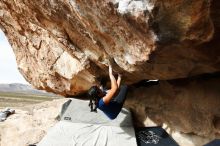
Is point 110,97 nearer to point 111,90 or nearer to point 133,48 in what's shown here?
point 111,90

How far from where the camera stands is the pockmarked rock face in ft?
15.9

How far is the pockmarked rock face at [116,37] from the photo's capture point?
4.85 metres

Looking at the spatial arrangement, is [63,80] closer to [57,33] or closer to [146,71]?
[57,33]

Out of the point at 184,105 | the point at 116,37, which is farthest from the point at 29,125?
the point at 116,37

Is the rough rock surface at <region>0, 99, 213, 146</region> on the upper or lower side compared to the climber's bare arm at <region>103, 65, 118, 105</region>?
lower

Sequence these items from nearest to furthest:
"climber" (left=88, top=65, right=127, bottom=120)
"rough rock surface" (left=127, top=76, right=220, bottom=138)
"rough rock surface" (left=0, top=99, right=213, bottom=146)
Answer: 1. "climber" (left=88, top=65, right=127, bottom=120)
2. "rough rock surface" (left=127, top=76, right=220, bottom=138)
3. "rough rock surface" (left=0, top=99, right=213, bottom=146)

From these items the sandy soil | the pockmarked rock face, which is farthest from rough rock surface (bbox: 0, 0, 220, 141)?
the sandy soil

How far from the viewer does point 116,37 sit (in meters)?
5.92

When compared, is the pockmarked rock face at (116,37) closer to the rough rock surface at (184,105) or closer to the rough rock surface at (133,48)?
the rough rock surface at (133,48)

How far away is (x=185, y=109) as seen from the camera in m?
7.94

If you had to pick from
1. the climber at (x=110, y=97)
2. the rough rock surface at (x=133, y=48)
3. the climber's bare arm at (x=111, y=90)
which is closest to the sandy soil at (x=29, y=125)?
the rough rock surface at (x=133, y=48)

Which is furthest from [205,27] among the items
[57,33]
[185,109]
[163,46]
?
[57,33]

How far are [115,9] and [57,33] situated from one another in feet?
9.96

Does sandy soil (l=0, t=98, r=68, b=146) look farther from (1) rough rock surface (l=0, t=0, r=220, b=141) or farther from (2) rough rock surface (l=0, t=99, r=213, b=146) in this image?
(1) rough rock surface (l=0, t=0, r=220, b=141)
